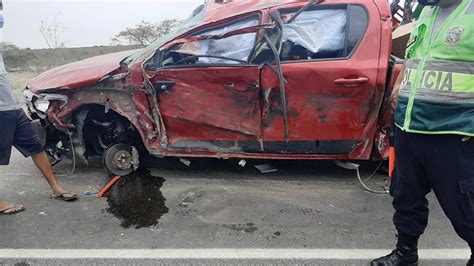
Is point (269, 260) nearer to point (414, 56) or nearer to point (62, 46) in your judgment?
point (414, 56)

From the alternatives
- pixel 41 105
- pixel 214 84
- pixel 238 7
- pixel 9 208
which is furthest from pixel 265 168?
pixel 9 208

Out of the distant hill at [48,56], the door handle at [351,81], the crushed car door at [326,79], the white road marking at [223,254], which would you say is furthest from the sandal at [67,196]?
the distant hill at [48,56]

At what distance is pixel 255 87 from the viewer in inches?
146

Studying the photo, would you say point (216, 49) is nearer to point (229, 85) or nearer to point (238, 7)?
point (229, 85)

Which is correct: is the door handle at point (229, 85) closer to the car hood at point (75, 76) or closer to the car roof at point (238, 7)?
the car roof at point (238, 7)

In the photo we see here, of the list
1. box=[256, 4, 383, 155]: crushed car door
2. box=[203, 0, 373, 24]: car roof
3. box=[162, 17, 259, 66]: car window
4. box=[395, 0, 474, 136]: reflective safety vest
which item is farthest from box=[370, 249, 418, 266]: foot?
box=[203, 0, 373, 24]: car roof

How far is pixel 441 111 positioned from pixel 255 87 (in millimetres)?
1810

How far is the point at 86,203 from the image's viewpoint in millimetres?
3615

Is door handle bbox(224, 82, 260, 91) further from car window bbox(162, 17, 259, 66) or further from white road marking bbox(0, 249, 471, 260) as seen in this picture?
white road marking bbox(0, 249, 471, 260)

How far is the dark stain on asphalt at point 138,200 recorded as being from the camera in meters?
3.35

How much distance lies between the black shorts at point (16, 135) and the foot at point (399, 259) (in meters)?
2.85

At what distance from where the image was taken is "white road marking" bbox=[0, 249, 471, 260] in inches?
110

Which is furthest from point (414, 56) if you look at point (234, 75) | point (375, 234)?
point (234, 75)

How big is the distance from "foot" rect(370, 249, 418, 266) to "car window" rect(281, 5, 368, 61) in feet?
5.84
